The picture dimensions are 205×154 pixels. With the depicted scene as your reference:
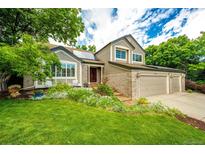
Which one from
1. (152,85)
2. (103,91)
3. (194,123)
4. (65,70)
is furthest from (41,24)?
(194,123)

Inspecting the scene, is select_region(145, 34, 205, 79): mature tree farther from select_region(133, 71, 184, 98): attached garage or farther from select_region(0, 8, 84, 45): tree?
select_region(0, 8, 84, 45): tree

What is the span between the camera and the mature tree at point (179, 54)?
64.7 ft

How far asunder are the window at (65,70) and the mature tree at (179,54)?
16912mm

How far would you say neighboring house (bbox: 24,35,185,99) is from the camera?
34.5 ft

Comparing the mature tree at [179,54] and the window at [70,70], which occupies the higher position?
the mature tree at [179,54]

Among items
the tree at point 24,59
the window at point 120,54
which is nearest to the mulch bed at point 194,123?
the tree at point 24,59

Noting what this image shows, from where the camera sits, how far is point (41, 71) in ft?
24.3

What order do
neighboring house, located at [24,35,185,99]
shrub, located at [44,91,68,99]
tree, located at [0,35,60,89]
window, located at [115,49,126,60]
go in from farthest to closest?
1. window, located at [115,49,126,60]
2. neighboring house, located at [24,35,185,99]
3. shrub, located at [44,91,68,99]
4. tree, located at [0,35,60,89]

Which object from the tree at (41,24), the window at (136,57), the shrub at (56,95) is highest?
the tree at (41,24)

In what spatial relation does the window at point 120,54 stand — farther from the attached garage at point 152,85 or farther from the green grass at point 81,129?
the green grass at point 81,129

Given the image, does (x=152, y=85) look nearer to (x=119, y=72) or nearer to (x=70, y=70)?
(x=119, y=72)

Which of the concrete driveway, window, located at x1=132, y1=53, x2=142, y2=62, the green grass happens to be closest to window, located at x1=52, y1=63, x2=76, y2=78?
the green grass
